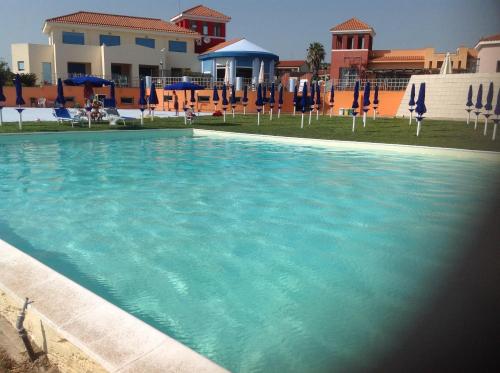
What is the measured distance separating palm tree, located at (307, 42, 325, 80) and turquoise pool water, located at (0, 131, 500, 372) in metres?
53.6

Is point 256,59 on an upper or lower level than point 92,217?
upper

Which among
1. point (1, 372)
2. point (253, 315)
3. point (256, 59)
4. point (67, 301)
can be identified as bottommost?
point (253, 315)

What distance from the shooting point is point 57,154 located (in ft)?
42.1

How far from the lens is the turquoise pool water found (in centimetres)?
343

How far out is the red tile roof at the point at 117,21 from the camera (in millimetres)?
41844

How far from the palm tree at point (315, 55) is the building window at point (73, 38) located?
32299 millimetres

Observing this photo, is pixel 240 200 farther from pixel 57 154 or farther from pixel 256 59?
pixel 256 59

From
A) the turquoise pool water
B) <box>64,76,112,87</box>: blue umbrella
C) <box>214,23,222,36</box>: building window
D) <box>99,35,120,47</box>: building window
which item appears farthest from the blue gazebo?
the turquoise pool water

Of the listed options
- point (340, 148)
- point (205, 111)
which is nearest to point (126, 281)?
point (340, 148)

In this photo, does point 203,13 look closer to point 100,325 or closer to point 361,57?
point 361,57

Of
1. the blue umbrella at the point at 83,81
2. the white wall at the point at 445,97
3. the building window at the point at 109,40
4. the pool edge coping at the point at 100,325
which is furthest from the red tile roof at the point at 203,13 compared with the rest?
the pool edge coping at the point at 100,325

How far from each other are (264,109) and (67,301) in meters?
32.8

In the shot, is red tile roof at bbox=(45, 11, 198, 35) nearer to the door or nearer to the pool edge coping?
the door

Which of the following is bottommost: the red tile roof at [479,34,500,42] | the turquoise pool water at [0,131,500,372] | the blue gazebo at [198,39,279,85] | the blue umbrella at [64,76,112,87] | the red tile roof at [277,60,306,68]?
the turquoise pool water at [0,131,500,372]
